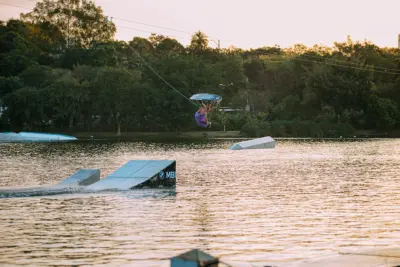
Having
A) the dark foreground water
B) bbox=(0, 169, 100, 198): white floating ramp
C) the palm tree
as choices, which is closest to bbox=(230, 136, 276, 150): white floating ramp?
the dark foreground water

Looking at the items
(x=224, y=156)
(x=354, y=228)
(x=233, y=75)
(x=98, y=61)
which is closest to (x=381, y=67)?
(x=233, y=75)

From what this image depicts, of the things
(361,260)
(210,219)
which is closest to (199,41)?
(210,219)

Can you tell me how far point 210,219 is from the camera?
32.1m

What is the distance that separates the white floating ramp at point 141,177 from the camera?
43438 mm

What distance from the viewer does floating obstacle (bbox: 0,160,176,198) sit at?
42.3 m

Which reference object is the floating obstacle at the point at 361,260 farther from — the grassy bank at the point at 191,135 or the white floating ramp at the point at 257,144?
the grassy bank at the point at 191,135

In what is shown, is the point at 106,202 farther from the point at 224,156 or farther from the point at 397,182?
the point at 224,156

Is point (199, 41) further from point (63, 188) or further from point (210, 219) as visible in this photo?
point (210, 219)

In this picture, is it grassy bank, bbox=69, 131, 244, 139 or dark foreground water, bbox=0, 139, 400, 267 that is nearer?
dark foreground water, bbox=0, 139, 400, 267

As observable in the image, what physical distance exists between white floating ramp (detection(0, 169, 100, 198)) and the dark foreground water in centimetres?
162

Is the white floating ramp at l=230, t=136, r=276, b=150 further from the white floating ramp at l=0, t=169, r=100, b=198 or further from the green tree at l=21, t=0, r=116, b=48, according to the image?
the green tree at l=21, t=0, r=116, b=48

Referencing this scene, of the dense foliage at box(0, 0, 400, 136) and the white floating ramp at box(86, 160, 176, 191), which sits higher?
the dense foliage at box(0, 0, 400, 136)

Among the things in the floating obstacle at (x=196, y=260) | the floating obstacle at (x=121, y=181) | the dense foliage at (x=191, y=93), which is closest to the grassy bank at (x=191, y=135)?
the dense foliage at (x=191, y=93)

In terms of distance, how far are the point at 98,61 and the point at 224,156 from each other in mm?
82618
